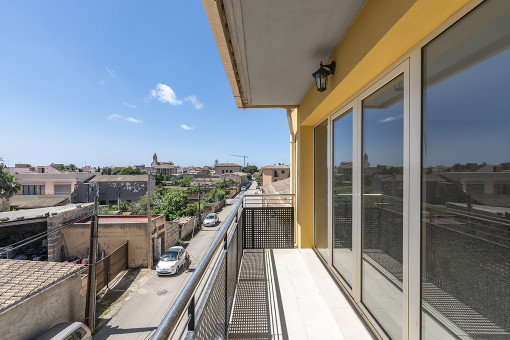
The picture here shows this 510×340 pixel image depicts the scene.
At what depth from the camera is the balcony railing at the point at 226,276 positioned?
72cm

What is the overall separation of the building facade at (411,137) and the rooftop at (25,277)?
7096 millimetres

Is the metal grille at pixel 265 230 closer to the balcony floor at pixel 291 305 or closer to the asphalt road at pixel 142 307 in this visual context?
the balcony floor at pixel 291 305

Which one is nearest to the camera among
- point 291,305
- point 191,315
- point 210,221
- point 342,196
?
point 191,315

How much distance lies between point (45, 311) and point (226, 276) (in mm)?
7205

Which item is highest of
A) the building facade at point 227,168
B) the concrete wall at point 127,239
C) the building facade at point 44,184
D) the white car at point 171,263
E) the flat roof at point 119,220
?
the building facade at point 227,168

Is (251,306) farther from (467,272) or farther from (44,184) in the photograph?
(44,184)

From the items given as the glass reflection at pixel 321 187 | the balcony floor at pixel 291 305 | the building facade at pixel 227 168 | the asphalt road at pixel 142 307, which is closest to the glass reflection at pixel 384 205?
the balcony floor at pixel 291 305

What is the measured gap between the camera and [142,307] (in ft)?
24.8

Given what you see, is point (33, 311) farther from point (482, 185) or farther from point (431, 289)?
point (482, 185)

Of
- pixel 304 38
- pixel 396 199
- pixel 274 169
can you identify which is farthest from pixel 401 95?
pixel 274 169

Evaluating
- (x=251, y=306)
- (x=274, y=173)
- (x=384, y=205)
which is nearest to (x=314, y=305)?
(x=251, y=306)

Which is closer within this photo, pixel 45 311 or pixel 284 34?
pixel 284 34

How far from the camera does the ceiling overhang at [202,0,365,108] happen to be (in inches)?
56.3

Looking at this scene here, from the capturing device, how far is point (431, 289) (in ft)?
3.97
